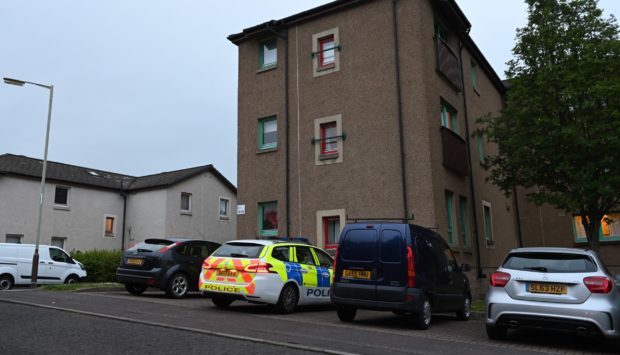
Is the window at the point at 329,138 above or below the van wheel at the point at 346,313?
above

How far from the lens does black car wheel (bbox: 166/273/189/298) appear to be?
45.1 feet

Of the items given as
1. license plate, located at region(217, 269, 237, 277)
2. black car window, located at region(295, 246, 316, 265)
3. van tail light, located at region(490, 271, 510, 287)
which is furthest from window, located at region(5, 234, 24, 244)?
van tail light, located at region(490, 271, 510, 287)

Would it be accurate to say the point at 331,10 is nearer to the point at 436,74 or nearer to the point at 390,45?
the point at 390,45

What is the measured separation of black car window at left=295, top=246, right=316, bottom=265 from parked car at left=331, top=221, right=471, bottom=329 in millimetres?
1746

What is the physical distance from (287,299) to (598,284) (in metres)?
6.00

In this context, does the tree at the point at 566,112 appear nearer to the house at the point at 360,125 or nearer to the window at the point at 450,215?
the window at the point at 450,215

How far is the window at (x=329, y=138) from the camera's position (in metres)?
17.3

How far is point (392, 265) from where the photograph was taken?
980cm

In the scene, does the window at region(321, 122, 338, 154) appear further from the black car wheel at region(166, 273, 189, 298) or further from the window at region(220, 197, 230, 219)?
the window at region(220, 197, 230, 219)

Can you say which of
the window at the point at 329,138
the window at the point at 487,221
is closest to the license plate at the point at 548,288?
the window at the point at 329,138

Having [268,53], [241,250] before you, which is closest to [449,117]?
[268,53]

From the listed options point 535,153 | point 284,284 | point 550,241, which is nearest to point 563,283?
point 284,284

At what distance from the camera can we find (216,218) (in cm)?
3784

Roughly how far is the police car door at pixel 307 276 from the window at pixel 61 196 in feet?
80.2
